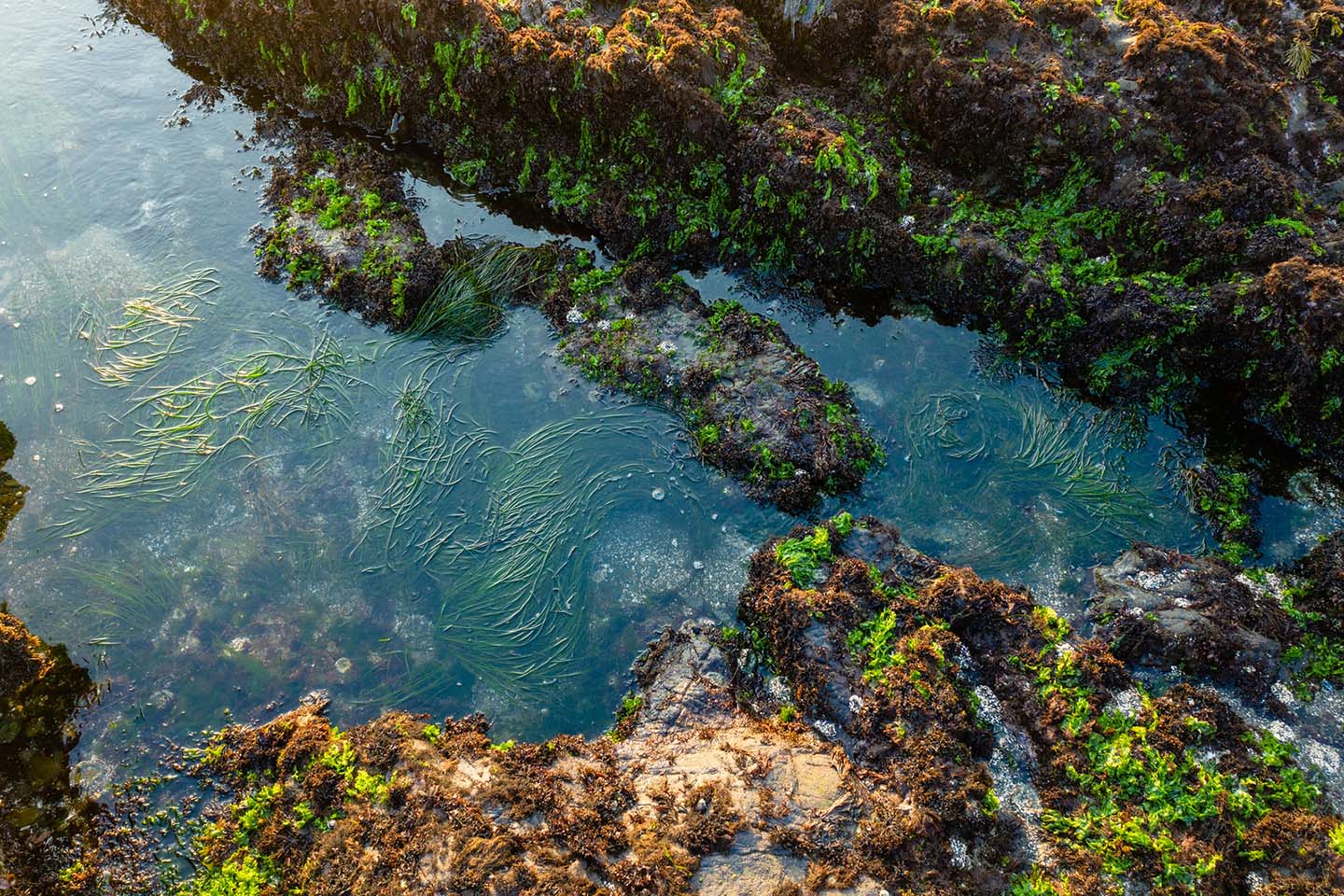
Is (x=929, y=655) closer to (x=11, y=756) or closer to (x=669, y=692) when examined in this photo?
(x=669, y=692)

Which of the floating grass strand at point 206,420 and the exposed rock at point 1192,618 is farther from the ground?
the exposed rock at point 1192,618

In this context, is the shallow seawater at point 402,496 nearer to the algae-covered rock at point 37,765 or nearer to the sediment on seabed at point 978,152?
the algae-covered rock at point 37,765

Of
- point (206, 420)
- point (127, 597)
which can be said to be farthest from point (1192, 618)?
point (206, 420)

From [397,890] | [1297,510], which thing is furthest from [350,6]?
[1297,510]

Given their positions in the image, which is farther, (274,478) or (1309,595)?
(274,478)

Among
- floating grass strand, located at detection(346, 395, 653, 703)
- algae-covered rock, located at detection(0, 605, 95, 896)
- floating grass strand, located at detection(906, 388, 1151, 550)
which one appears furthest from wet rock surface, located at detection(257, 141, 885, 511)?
algae-covered rock, located at detection(0, 605, 95, 896)

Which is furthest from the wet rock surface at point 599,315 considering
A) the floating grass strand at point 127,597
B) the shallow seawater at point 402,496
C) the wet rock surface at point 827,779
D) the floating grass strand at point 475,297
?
the floating grass strand at point 127,597

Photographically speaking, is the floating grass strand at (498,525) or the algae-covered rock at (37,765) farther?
the floating grass strand at (498,525)
